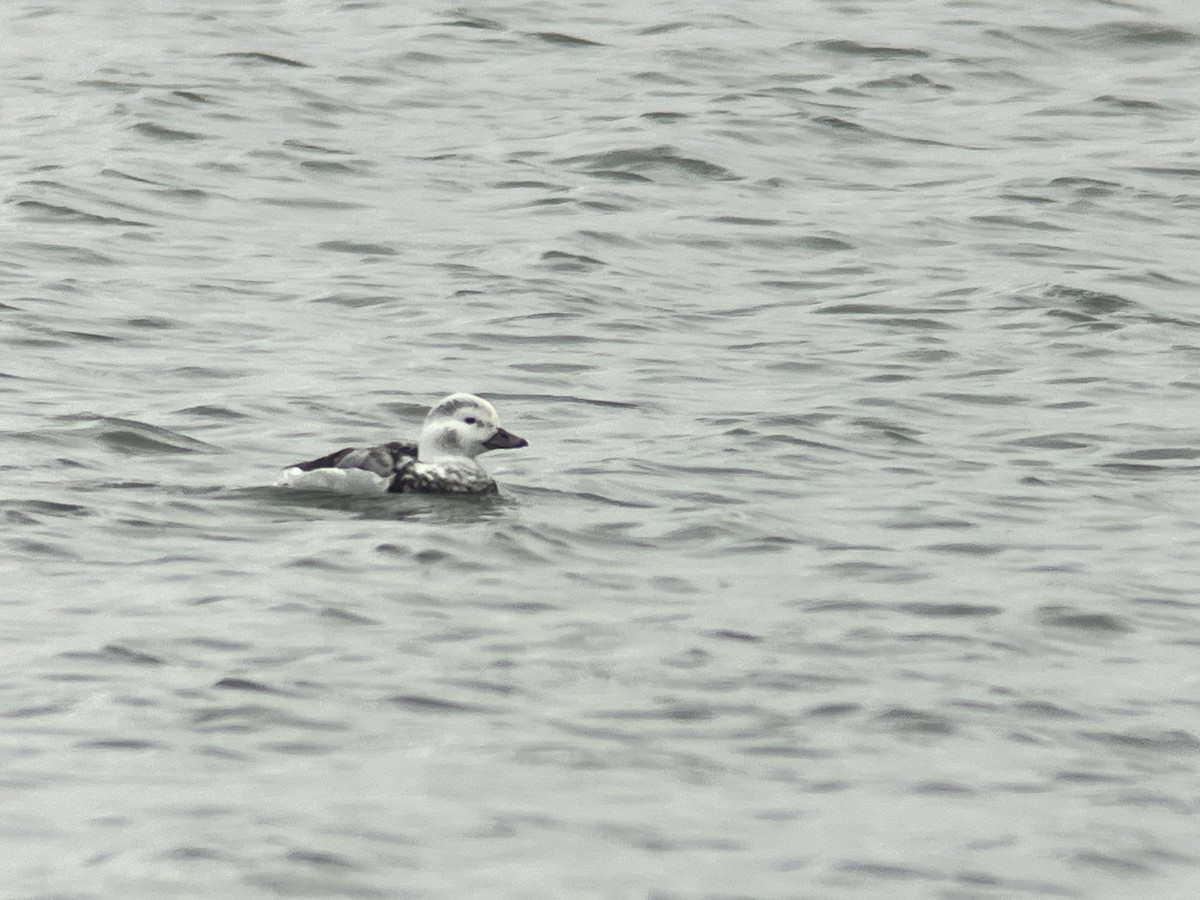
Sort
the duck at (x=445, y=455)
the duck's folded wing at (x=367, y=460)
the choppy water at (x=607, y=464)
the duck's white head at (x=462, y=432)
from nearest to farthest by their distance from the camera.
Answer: the choppy water at (x=607, y=464) < the duck's folded wing at (x=367, y=460) < the duck at (x=445, y=455) < the duck's white head at (x=462, y=432)

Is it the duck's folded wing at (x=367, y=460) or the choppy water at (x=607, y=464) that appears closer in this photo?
the choppy water at (x=607, y=464)

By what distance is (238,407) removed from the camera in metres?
15.4

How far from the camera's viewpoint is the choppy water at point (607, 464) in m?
8.84

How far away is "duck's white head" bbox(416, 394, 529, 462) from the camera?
1375 centimetres

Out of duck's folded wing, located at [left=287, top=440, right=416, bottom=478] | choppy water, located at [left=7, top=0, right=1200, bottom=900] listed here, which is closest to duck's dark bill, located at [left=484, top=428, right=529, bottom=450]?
choppy water, located at [left=7, top=0, right=1200, bottom=900]

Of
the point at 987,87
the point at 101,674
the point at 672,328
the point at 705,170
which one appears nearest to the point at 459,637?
the point at 101,674

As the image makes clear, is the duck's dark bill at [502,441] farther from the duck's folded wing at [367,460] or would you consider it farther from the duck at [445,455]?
the duck's folded wing at [367,460]

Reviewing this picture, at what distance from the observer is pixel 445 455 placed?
13758 millimetres

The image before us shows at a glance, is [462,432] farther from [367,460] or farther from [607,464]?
[607,464]

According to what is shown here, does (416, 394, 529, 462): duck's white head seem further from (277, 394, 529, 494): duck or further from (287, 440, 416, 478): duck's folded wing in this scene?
(287, 440, 416, 478): duck's folded wing

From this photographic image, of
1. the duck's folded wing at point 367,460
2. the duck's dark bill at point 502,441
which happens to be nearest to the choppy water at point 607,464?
the duck's folded wing at point 367,460

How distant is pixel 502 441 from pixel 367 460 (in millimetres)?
827

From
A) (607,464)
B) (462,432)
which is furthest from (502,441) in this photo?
(607,464)

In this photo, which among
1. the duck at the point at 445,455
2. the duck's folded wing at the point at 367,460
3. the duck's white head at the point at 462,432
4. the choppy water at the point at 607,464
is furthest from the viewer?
the duck's white head at the point at 462,432
